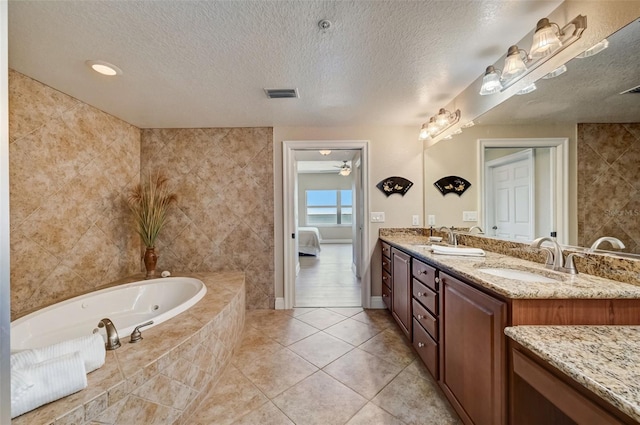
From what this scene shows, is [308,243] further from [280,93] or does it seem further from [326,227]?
[280,93]

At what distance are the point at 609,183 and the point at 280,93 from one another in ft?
7.27

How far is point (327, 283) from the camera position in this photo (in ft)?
13.6

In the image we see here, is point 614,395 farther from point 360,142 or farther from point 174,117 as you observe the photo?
point 174,117

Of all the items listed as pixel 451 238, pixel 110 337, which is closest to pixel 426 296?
pixel 451 238

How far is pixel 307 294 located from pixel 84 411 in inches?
110

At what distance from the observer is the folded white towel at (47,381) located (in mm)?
888

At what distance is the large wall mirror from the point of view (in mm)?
1114

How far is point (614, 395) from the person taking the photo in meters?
0.57

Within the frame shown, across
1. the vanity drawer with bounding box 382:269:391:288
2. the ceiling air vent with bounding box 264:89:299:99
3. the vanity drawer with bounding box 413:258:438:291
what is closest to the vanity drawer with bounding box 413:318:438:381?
the vanity drawer with bounding box 413:258:438:291

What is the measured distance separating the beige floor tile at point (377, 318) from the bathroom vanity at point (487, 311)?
64cm

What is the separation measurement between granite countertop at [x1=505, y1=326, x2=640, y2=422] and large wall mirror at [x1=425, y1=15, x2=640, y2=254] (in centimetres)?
57

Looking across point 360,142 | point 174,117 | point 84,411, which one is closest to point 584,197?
point 360,142

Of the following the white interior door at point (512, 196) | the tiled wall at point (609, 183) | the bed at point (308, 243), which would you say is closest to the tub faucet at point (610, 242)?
the tiled wall at point (609, 183)

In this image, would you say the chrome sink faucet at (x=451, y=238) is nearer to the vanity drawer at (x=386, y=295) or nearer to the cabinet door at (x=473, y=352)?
the vanity drawer at (x=386, y=295)
